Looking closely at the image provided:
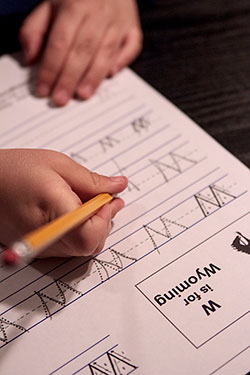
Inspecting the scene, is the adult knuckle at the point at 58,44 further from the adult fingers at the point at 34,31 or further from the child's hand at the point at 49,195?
the child's hand at the point at 49,195

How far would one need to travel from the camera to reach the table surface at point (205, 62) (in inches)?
19.7

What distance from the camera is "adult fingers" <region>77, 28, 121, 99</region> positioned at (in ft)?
1.76

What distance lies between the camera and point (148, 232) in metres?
0.40

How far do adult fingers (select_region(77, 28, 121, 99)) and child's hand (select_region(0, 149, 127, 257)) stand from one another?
0.17m

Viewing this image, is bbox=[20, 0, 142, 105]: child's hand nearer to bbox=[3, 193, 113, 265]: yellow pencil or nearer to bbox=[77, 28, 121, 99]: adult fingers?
bbox=[77, 28, 121, 99]: adult fingers

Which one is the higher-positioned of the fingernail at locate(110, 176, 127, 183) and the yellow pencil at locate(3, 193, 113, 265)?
the fingernail at locate(110, 176, 127, 183)

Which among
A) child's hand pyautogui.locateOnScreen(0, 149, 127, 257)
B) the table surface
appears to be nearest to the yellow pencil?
child's hand pyautogui.locateOnScreen(0, 149, 127, 257)

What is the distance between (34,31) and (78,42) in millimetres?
60

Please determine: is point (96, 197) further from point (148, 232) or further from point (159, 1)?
point (159, 1)

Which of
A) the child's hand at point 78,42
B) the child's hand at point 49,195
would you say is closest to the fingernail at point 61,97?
the child's hand at point 78,42

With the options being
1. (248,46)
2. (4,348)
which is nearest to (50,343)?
(4,348)

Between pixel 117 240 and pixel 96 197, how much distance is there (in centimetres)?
5

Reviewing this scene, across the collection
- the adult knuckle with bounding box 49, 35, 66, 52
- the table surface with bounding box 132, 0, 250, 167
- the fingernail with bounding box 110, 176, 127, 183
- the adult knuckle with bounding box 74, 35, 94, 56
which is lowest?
the fingernail with bounding box 110, 176, 127, 183

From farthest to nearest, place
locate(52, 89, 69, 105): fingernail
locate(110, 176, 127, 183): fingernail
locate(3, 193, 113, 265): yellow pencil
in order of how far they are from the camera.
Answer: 1. locate(52, 89, 69, 105): fingernail
2. locate(110, 176, 127, 183): fingernail
3. locate(3, 193, 113, 265): yellow pencil
